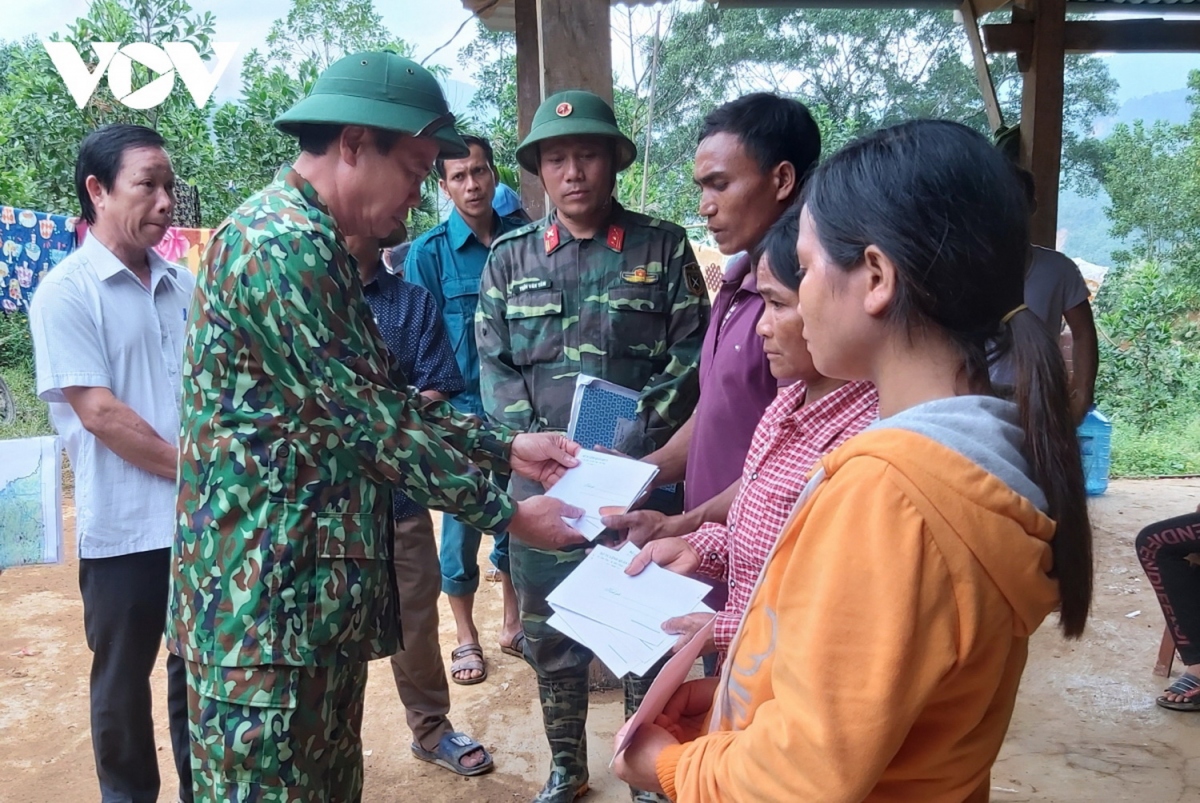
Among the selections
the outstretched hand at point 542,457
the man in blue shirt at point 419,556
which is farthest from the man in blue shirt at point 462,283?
the outstretched hand at point 542,457

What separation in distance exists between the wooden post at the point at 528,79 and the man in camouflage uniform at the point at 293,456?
2.45 m

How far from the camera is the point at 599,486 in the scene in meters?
2.24

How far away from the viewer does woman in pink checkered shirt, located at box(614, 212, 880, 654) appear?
5.29ft

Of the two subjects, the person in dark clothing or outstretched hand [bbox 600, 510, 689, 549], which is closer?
outstretched hand [bbox 600, 510, 689, 549]

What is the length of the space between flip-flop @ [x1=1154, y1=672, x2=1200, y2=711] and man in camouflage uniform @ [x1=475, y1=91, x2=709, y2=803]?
231 cm

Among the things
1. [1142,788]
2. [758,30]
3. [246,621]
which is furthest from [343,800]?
[758,30]

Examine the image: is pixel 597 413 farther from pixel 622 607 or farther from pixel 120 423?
pixel 120 423

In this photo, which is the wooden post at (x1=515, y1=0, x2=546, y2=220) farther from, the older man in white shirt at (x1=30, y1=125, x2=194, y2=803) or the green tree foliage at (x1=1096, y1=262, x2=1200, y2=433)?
the green tree foliage at (x1=1096, y1=262, x2=1200, y2=433)

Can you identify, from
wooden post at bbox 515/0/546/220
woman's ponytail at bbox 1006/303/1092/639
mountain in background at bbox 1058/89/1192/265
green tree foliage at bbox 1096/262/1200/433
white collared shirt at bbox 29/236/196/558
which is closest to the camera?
woman's ponytail at bbox 1006/303/1092/639

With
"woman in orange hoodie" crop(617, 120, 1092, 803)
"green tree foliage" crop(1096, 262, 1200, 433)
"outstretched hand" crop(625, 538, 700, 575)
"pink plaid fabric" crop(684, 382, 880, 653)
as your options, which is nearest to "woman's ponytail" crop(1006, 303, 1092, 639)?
"woman in orange hoodie" crop(617, 120, 1092, 803)

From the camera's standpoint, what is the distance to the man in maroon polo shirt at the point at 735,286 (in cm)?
219

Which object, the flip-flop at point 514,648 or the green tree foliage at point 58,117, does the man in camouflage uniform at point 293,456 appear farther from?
the green tree foliage at point 58,117

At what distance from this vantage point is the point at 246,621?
1700mm

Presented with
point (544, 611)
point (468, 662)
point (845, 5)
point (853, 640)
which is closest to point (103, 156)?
point (544, 611)
